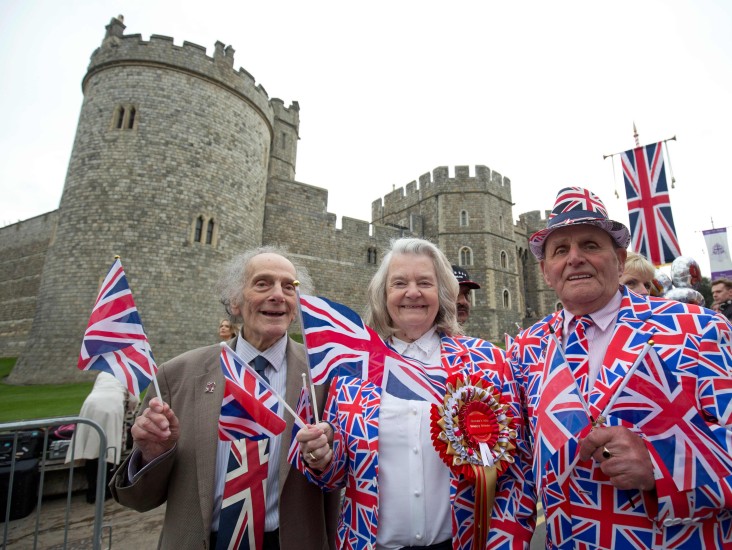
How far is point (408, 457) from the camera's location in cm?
187

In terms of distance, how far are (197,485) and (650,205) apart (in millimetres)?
8127

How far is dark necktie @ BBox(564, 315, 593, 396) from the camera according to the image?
1.77m

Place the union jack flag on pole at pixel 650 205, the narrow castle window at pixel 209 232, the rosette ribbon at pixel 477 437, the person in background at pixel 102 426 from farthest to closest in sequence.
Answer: the narrow castle window at pixel 209 232
the union jack flag on pole at pixel 650 205
the person in background at pixel 102 426
the rosette ribbon at pixel 477 437

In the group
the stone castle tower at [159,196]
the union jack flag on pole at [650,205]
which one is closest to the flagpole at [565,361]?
the union jack flag on pole at [650,205]

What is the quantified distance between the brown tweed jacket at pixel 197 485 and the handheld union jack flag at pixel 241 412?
30 cm

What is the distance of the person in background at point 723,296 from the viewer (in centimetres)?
501

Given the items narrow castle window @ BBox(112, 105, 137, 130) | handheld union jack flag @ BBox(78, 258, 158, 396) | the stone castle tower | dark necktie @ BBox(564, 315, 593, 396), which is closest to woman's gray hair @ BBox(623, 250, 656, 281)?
dark necktie @ BBox(564, 315, 593, 396)

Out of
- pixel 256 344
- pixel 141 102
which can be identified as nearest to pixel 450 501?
pixel 256 344

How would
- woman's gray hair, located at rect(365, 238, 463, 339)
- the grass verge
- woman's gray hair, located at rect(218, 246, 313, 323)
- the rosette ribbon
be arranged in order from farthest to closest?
the grass verge < woman's gray hair, located at rect(218, 246, 313, 323) < woman's gray hair, located at rect(365, 238, 463, 339) < the rosette ribbon

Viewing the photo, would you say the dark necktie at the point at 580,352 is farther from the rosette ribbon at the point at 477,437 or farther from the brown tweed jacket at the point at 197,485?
the brown tweed jacket at the point at 197,485

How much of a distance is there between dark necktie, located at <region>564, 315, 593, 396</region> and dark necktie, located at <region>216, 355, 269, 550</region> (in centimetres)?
169

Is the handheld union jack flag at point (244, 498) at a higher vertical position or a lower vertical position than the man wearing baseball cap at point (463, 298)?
lower

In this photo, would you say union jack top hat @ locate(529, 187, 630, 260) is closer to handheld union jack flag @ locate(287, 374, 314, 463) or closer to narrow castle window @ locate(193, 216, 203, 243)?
handheld union jack flag @ locate(287, 374, 314, 463)

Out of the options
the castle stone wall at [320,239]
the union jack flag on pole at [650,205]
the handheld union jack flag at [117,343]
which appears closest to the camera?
the handheld union jack flag at [117,343]
